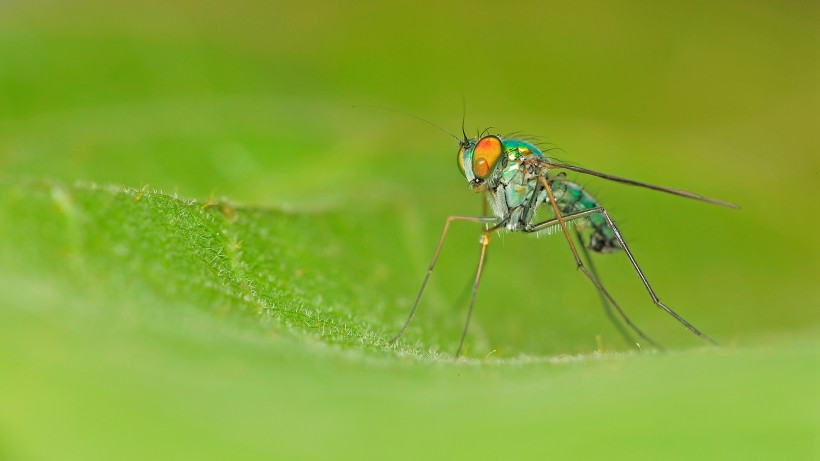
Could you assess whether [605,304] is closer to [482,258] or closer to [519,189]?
[482,258]

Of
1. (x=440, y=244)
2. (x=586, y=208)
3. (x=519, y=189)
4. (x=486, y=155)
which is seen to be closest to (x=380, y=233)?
(x=440, y=244)

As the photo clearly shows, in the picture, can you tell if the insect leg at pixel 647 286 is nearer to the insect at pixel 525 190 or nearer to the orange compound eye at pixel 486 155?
the insect at pixel 525 190

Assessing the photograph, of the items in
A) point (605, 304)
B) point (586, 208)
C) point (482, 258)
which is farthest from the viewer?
point (586, 208)

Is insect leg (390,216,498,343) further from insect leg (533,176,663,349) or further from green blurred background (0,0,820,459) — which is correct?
insect leg (533,176,663,349)

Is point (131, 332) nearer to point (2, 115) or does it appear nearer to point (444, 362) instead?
point (444, 362)

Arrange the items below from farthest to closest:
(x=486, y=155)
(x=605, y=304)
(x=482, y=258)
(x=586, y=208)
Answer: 1. (x=586, y=208)
2. (x=486, y=155)
3. (x=482, y=258)
4. (x=605, y=304)

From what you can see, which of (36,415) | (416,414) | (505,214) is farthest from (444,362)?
(505,214)
